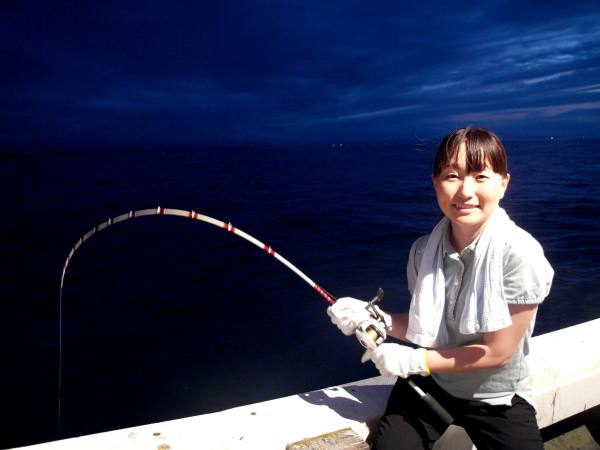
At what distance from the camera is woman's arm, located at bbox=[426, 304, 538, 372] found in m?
1.84

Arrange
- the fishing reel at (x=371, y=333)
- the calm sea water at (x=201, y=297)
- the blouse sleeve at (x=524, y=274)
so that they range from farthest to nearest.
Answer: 1. the calm sea water at (x=201, y=297)
2. the fishing reel at (x=371, y=333)
3. the blouse sleeve at (x=524, y=274)

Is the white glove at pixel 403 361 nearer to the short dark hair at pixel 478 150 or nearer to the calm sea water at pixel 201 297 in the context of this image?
the short dark hair at pixel 478 150

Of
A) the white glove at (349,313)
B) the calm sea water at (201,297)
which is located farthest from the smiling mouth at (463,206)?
the calm sea water at (201,297)

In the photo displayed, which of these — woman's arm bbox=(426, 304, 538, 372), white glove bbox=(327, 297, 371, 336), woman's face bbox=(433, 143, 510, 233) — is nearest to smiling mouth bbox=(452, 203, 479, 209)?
woman's face bbox=(433, 143, 510, 233)

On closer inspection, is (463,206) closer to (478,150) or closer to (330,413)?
(478,150)

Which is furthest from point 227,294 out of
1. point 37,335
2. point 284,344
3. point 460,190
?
point 460,190

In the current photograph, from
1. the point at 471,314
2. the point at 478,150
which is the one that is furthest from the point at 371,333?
the point at 478,150

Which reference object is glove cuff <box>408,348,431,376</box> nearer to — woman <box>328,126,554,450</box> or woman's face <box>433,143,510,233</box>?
woman <box>328,126,554,450</box>

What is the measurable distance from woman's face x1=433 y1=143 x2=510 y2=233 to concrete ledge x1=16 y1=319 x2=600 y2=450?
3.55 feet

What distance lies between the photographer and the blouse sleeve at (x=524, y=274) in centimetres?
180

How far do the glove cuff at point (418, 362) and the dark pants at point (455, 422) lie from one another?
Answer: 25cm

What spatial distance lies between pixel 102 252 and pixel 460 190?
13.3 m

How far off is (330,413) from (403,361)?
1.77 feet

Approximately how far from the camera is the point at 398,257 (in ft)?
42.2
